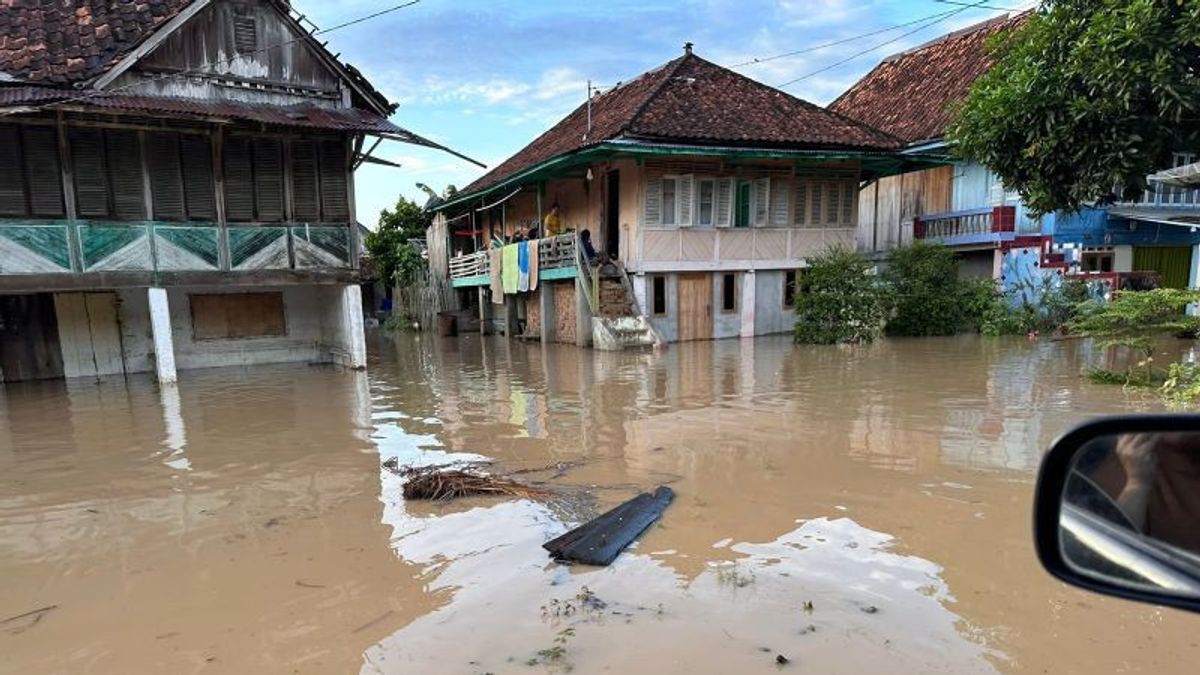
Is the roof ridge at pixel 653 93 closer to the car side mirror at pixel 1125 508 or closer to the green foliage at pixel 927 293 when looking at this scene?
the green foliage at pixel 927 293

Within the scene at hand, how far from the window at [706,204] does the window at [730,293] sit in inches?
60.6

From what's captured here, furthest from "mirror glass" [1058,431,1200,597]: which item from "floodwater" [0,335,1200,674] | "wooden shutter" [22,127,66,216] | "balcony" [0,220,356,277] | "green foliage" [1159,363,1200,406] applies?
"wooden shutter" [22,127,66,216]

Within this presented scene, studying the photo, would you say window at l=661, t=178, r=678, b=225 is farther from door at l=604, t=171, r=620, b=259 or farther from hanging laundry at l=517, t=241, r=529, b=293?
hanging laundry at l=517, t=241, r=529, b=293

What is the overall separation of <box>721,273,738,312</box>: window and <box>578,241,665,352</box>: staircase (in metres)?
2.55

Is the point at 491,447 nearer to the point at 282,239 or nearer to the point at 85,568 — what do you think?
the point at 85,568

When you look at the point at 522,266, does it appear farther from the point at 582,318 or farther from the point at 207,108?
the point at 207,108

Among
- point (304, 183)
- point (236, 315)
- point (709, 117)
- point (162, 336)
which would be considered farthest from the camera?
point (709, 117)

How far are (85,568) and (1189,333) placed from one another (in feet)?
61.0

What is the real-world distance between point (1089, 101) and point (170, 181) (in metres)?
14.4

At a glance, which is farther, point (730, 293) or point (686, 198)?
point (730, 293)

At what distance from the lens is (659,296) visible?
1758cm

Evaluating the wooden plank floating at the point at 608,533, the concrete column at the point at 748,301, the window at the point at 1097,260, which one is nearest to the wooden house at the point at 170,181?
the concrete column at the point at 748,301

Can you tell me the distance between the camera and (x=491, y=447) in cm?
767

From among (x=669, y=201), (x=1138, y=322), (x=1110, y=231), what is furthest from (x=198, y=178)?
(x=1110, y=231)
